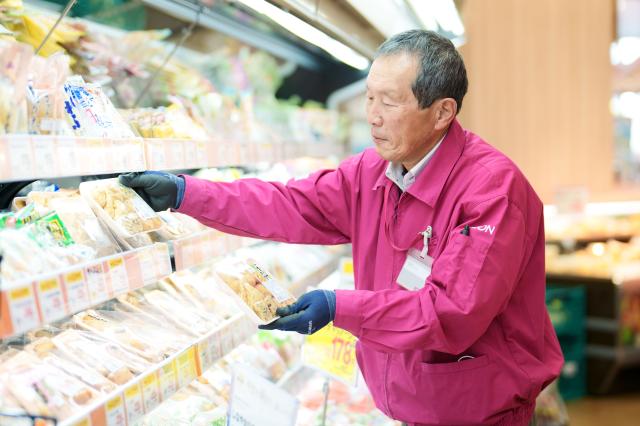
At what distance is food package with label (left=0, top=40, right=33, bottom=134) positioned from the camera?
1190 millimetres

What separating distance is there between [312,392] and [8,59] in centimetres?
213

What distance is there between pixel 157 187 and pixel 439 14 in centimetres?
153

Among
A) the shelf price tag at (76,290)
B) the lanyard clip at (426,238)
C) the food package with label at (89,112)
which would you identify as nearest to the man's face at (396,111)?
the lanyard clip at (426,238)

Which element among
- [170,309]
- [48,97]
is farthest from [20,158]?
[170,309]

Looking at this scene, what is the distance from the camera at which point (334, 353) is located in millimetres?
2326

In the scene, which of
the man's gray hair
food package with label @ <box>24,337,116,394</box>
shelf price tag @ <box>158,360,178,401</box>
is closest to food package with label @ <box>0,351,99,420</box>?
food package with label @ <box>24,337,116,394</box>

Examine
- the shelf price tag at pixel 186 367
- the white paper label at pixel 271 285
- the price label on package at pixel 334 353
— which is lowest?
the price label on package at pixel 334 353

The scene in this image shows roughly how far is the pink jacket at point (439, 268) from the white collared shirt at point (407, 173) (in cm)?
3

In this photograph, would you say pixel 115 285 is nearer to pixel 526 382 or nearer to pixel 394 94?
pixel 394 94

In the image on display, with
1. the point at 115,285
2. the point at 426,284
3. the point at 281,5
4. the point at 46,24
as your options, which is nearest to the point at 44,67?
the point at 46,24

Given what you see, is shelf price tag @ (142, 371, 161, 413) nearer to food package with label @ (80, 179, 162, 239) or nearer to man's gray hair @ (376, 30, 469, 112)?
food package with label @ (80, 179, 162, 239)

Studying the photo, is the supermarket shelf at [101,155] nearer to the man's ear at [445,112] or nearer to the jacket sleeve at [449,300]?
the jacket sleeve at [449,300]

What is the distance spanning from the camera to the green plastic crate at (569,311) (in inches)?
197

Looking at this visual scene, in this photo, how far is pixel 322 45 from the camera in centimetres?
255
